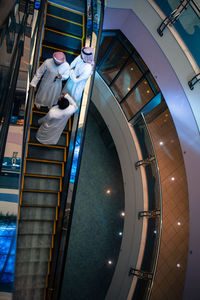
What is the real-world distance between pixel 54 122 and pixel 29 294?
3882mm

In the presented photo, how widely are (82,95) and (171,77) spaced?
7.64ft

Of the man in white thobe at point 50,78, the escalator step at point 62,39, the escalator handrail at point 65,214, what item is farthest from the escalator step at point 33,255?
the escalator step at point 62,39

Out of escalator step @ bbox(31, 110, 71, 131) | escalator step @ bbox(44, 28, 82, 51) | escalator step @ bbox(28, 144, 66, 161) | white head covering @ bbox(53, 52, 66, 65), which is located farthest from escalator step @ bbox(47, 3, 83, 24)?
escalator step @ bbox(28, 144, 66, 161)

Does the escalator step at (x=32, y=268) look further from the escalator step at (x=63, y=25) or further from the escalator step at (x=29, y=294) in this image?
the escalator step at (x=63, y=25)

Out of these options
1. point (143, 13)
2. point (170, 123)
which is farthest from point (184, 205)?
point (143, 13)

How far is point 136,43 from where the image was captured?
264 inches

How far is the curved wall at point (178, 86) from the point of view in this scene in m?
5.45

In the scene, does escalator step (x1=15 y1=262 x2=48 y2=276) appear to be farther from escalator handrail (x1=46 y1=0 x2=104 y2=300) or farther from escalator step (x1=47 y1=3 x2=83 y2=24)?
escalator step (x1=47 y1=3 x2=83 y2=24)

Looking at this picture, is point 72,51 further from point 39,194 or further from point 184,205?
point 184,205

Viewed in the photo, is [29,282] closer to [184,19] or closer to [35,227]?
[35,227]

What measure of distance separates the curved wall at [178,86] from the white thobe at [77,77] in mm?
2115

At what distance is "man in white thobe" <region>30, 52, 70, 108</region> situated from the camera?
16.1 feet

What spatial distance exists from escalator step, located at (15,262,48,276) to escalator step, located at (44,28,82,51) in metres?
5.39

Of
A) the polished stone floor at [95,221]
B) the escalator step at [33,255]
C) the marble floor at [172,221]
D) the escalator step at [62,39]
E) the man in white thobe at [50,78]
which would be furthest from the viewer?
the polished stone floor at [95,221]
